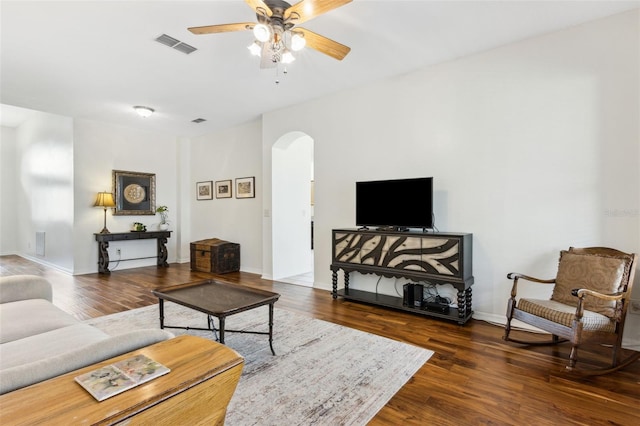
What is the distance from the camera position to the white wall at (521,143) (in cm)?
287

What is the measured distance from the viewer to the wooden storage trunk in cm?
609

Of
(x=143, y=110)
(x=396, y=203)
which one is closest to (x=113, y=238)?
(x=143, y=110)

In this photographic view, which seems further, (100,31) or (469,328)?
(469,328)

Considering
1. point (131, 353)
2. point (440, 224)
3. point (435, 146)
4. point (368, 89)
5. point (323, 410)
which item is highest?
point (368, 89)

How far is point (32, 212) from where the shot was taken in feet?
25.5

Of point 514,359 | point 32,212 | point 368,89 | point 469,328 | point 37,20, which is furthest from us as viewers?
point 32,212

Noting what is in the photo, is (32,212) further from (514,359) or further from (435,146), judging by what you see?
(514,359)

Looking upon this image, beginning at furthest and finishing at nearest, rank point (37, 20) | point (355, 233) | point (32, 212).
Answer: point (32, 212), point (355, 233), point (37, 20)

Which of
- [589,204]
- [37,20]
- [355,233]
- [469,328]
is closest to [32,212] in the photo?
[37,20]

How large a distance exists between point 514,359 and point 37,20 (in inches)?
196

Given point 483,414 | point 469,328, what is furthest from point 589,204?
point 483,414

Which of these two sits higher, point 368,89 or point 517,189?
point 368,89

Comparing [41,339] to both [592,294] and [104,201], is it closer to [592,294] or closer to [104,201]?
[592,294]

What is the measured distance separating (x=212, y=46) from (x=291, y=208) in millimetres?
3097
